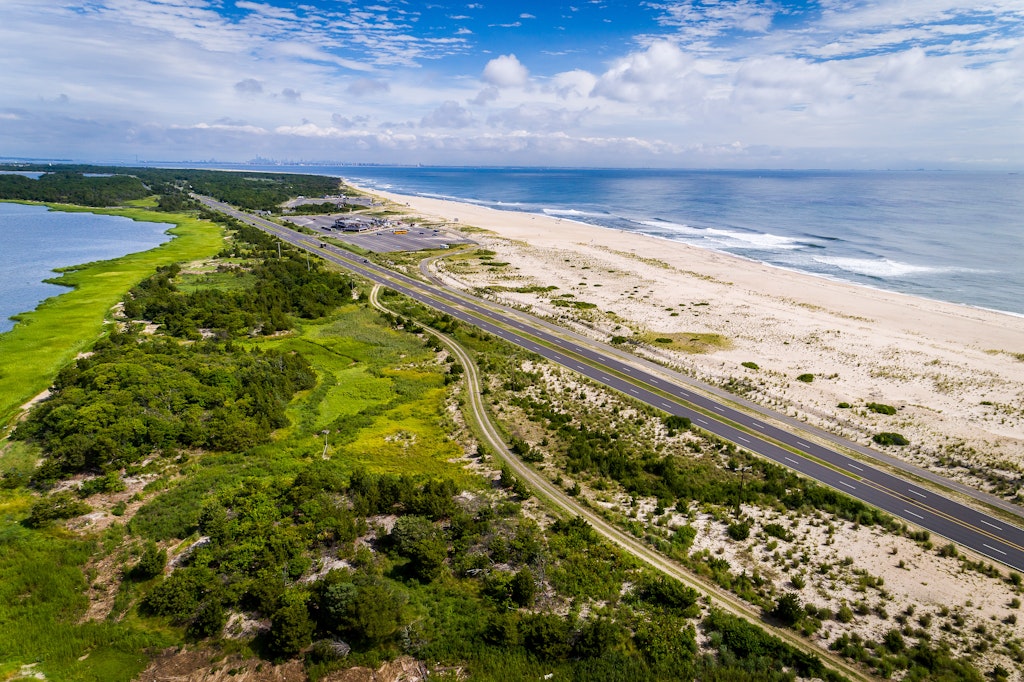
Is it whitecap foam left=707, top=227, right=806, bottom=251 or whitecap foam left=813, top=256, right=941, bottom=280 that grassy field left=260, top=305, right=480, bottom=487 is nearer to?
whitecap foam left=813, top=256, right=941, bottom=280

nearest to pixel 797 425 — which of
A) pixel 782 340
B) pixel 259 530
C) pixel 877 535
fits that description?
pixel 877 535

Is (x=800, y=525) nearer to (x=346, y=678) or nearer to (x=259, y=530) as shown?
(x=346, y=678)

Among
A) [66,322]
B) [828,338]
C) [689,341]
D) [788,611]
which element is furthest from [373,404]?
[828,338]

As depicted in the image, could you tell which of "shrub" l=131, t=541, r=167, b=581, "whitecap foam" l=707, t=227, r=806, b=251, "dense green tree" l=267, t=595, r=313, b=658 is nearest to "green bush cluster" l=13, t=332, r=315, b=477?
"shrub" l=131, t=541, r=167, b=581

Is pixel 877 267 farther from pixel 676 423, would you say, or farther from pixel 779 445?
pixel 676 423

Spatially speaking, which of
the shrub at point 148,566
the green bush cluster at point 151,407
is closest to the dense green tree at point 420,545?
the shrub at point 148,566

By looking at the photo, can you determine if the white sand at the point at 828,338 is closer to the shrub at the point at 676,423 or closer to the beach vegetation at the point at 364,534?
the shrub at the point at 676,423
